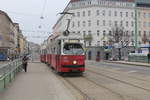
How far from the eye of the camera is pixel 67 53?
69.2 feet

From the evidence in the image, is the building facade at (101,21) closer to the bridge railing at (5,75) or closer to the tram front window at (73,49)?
the tram front window at (73,49)

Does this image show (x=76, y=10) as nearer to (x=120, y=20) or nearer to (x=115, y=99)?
(x=120, y=20)

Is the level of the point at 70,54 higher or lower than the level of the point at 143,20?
lower

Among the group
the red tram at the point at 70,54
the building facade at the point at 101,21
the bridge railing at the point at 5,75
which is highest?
the building facade at the point at 101,21

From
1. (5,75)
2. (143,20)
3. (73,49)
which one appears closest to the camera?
(5,75)

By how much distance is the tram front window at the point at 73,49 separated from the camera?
21172 millimetres

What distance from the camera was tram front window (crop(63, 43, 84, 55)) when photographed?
21.2 metres

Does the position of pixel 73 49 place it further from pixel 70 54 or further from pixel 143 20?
pixel 143 20

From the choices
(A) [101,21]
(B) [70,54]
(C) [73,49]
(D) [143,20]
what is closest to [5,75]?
(B) [70,54]

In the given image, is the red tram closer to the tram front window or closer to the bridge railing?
the tram front window

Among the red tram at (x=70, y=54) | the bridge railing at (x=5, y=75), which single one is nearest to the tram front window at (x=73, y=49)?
the red tram at (x=70, y=54)

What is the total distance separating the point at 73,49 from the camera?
21.3m

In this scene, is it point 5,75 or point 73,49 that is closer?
point 5,75

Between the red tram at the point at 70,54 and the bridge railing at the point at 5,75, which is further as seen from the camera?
the red tram at the point at 70,54
